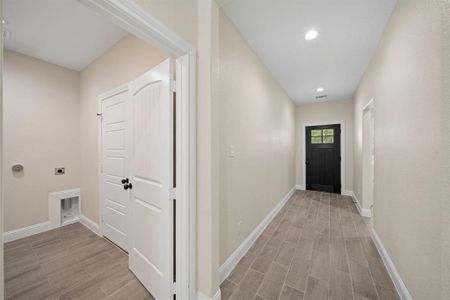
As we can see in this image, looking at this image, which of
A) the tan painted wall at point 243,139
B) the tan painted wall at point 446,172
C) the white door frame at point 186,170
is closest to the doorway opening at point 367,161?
the tan painted wall at point 243,139

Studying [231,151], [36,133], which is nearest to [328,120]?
[231,151]

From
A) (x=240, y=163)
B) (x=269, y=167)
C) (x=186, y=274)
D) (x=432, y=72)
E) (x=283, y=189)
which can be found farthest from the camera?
(x=283, y=189)

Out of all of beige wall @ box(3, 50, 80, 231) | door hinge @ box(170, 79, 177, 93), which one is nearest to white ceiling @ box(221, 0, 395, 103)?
door hinge @ box(170, 79, 177, 93)

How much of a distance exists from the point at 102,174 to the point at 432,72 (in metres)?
3.66

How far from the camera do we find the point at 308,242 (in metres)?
2.27

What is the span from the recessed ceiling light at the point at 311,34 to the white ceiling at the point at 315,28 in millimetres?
45

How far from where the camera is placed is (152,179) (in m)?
1.46

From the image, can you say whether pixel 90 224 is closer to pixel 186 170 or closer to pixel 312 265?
pixel 186 170

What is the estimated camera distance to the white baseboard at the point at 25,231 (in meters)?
2.32

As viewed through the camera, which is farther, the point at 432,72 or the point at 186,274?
the point at 186,274

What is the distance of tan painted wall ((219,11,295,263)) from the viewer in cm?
170

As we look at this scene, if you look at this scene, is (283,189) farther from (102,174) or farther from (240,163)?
(102,174)

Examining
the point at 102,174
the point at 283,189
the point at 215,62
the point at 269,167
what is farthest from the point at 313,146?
the point at 102,174

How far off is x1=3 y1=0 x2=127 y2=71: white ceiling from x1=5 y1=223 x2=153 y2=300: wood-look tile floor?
2838 millimetres
